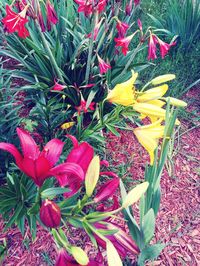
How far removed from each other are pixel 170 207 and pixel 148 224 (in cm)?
79

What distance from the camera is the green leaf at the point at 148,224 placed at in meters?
1.24

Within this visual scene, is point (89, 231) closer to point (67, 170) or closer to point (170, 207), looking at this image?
point (67, 170)

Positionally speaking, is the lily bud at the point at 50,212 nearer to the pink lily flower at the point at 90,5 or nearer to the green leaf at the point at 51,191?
the green leaf at the point at 51,191

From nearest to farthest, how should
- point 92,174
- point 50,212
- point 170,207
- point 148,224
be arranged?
point 50,212
point 92,174
point 148,224
point 170,207

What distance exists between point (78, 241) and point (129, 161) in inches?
24.5

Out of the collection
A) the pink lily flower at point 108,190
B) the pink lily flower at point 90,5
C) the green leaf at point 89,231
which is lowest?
the green leaf at point 89,231

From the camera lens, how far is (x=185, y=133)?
2.42 meters

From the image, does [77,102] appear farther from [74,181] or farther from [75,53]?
[74,181]

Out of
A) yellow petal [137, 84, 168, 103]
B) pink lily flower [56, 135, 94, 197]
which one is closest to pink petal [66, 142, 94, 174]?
pink lily flower [56, 135, 94, 197]

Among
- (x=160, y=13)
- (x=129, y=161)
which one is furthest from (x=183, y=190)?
(x=160, y=13)

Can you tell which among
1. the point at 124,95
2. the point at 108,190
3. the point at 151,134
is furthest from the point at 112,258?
the point at 124,95

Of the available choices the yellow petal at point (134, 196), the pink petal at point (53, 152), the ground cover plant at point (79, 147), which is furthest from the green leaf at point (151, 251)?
the pink petal at point (53, 152)

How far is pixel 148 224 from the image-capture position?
1253 millimetres

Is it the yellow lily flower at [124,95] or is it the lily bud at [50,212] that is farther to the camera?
the yellow lily flower at [124,95]
